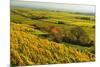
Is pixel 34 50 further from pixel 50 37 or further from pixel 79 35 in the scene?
pixel 79 35

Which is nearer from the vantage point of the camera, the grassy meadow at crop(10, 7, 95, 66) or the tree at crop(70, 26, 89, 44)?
the grassy meadow at crop(10, 7, 95, 66)

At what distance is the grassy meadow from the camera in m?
2.34

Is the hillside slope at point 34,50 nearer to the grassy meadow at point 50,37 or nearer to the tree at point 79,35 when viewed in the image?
the grassy meadow at point 50,37

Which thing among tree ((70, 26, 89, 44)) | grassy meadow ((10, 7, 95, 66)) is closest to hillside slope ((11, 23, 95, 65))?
grassy meadow ((10, 7, 95, 66))

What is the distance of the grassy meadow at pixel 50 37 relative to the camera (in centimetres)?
234

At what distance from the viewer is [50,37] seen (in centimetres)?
248

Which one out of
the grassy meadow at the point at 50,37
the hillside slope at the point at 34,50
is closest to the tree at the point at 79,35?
the grassy meadow at the point at 50,37

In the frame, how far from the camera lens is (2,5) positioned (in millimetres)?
2270

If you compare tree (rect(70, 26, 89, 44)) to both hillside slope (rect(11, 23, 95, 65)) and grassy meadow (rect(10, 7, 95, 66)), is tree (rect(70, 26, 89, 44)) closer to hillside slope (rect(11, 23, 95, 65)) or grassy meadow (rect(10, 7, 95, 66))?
grassy meadow (rect(10, 7, 95, 66))

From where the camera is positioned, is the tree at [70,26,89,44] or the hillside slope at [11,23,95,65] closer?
the hillside slope at [11,23,95,65]

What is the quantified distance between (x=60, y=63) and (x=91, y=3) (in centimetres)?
86

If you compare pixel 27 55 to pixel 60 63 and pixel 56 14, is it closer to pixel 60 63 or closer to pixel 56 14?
pixel 60 63

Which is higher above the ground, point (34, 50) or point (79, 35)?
point (79, 35)

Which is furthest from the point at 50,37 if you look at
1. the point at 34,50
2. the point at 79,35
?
the point at 79,35
